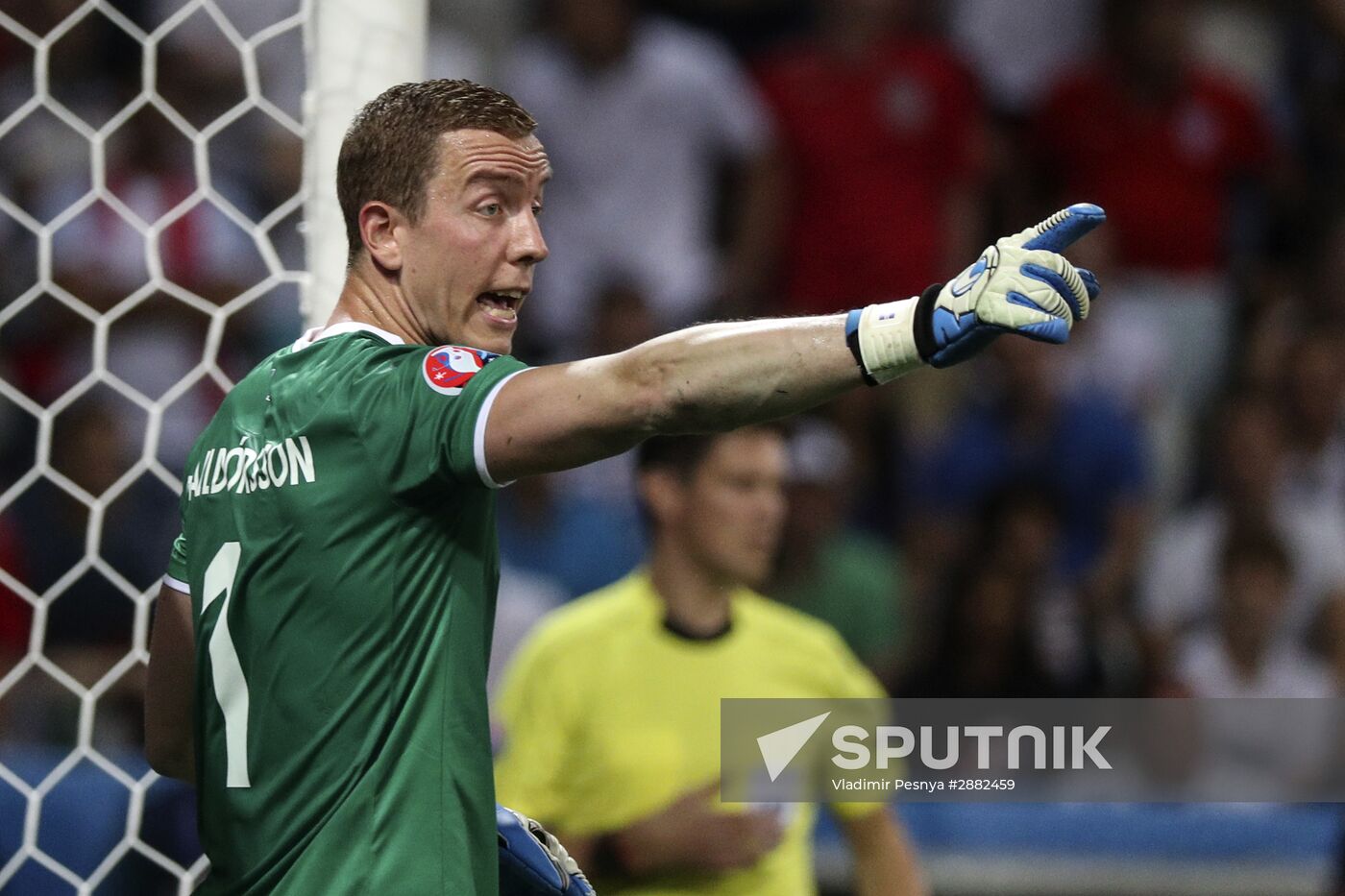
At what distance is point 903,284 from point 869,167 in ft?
1.63

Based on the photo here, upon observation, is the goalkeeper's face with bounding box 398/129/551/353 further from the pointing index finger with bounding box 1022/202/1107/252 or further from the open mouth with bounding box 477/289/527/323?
the pointing index finger with bounding box 1022/202/1107/252

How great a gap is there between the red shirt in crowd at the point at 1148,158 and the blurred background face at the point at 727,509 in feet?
11.7

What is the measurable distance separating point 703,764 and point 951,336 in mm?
2357

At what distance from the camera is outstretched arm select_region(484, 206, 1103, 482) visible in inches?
84.9

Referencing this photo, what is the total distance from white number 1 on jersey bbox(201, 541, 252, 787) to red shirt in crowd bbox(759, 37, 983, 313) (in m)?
5.14

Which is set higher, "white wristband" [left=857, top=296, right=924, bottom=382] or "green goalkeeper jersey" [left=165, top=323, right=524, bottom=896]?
"white wristband" [left=857, top=296, right=924, bottom=382]

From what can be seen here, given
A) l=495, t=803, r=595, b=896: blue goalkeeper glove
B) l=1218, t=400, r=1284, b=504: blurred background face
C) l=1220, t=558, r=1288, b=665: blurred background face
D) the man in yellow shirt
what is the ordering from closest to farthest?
l=495, t=803, r=595, b=896: blue goalkeeper glove, the man in yellow shirt, l=1220, t=558, r=1288, b=665: blurred background face, l=1218, t=400, r=1284, b=504: blurred background face

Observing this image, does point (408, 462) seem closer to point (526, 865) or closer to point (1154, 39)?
point (526, 865)

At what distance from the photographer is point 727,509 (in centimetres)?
461

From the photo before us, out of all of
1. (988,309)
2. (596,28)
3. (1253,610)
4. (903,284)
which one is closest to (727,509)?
(988,309)

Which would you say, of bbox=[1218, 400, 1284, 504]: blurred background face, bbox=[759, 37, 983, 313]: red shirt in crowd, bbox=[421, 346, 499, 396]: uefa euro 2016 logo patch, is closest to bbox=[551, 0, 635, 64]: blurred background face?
bbox=[759, 37, 983, 313]: red shirt in crowd

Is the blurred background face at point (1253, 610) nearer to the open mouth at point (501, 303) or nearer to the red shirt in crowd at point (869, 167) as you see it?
the red shirt in crowd at point (869, 167)

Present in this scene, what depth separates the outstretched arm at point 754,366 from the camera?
84.9 inches

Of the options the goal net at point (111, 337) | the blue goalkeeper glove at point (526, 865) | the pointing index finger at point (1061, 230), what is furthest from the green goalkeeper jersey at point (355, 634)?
the goal net at point (111, 337)
